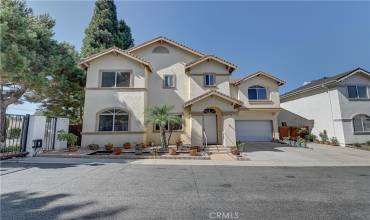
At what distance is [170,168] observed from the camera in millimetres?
9117

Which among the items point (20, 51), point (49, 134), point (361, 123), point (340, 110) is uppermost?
point (20, 51)

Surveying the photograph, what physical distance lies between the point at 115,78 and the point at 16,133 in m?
7.69

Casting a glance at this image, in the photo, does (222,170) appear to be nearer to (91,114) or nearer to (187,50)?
(91,114)

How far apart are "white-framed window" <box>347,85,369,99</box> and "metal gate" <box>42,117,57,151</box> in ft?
92.2

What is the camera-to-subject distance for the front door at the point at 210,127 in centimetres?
1644

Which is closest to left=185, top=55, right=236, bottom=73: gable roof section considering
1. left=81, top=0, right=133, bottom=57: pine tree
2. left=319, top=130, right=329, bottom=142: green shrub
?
left=319, top=130, right=329, bottom=142: green shrub


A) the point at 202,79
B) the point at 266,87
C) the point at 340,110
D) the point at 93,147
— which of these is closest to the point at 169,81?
the point at 202,79

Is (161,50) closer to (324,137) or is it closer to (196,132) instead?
(196,132)

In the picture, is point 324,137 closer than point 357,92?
No

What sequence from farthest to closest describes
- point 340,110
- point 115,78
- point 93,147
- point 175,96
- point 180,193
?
point 340,110 → point 175,96 → point 115,78 → point 93,147 → point 180,193

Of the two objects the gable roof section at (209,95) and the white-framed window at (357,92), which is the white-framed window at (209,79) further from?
the white-framed window at (357,92)

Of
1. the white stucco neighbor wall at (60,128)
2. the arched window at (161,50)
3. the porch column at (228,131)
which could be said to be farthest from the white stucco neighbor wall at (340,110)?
the white stucco neighbor wall at (60,128)

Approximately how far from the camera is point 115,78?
15.8 metres

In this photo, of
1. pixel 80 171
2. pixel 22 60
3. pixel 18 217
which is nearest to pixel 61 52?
pixel 22 60
